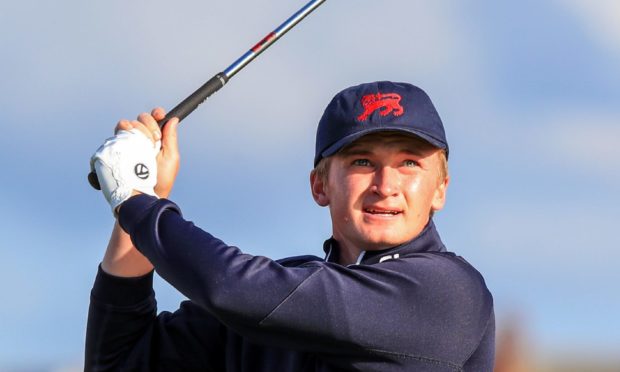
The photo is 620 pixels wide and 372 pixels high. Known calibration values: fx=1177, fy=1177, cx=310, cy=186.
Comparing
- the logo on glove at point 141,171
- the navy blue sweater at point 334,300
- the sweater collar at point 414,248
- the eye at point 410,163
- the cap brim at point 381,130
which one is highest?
the cap brim at point 381,130

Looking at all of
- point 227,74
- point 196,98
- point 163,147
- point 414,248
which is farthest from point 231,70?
point 414,248

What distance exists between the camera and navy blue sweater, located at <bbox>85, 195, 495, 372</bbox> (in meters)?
4.82

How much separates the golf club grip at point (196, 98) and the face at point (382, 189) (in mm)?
840

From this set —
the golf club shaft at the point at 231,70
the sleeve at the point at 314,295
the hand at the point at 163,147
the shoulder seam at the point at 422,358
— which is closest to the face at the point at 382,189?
the sleeve at the point at 314,295

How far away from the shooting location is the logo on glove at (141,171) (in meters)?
5.21

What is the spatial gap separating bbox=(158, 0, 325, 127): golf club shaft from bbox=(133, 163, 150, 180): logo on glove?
0.44m

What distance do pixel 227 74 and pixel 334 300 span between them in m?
1.80

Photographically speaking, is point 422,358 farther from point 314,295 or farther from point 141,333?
A: point 141,333

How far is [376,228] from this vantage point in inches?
208

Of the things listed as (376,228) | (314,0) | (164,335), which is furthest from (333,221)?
(314,0)

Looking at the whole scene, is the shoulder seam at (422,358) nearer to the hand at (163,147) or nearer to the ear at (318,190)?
the ear at (318,190)

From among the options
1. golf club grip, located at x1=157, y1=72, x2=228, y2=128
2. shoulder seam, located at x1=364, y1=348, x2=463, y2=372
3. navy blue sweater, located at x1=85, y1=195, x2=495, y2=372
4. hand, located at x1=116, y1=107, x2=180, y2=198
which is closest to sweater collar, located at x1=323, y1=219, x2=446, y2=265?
navy blue sweater, located at x1=85, y1=195, x2=495, y2=372

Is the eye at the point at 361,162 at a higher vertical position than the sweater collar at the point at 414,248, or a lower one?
higher

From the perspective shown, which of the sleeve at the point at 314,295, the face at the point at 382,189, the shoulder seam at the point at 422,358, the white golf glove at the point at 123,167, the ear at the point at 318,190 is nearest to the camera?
the sleeve at the point at 314,295
